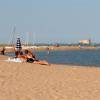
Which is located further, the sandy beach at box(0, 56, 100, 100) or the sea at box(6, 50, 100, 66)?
the sea at box(6, 50, 100, 66)

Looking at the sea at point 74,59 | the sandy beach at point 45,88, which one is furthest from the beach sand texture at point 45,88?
the sea at point 74,59

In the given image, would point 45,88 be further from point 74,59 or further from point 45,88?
point 74,59

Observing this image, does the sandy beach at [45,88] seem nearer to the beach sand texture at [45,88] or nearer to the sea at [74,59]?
the beach sand texture at [45,88]

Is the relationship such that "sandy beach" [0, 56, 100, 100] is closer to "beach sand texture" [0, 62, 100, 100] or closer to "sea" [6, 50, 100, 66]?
"beach sand texture" [0, 62, 100, 100]

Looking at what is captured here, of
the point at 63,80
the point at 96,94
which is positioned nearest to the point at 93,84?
the point at 63,80

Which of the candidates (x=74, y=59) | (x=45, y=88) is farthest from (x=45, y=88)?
(x=74, y=59)

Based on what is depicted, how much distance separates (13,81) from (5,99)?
379 centimetres

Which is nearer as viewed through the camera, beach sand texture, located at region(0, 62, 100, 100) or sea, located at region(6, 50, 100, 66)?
beach sand texture, located at region(0, 62, 100, 100)

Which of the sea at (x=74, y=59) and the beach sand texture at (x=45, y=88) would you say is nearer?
the beach sand texture at (x=45, y=88)

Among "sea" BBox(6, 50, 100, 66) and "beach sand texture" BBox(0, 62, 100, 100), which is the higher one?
"beach sand texture" BBox(0, 62, 100, 100)

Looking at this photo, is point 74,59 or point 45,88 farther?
point 74,59

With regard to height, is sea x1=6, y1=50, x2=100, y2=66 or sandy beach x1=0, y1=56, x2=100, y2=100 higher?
sandy beach x1=0, y1=56, x2=100, y2=100

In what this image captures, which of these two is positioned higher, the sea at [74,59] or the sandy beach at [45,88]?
the sandy beach at [45,88]

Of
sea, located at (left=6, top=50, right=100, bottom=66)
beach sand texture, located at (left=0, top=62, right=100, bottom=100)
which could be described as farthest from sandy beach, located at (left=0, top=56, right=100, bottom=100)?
sea, located at (left=6, top=50, right=100, bottom=66)
